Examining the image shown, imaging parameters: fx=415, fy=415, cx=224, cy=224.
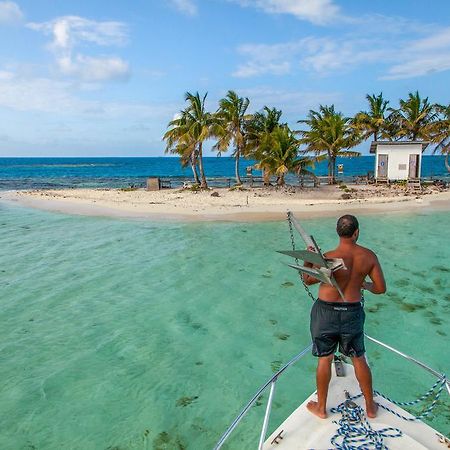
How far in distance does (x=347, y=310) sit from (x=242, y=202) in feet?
87.2

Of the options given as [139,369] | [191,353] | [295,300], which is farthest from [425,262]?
[139,369]

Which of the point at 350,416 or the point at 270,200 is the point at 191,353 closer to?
the point at 350,416

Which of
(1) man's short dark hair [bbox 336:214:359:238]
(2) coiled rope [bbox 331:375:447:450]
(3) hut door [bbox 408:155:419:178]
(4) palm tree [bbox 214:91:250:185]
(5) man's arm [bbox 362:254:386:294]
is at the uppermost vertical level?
(4) palm tree [bbox 214:91:250:185]

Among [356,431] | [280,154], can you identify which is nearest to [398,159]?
[280,154]

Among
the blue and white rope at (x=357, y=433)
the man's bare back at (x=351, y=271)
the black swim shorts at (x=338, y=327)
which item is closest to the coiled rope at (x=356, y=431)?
the blue and white rope at (x=357, y=433)

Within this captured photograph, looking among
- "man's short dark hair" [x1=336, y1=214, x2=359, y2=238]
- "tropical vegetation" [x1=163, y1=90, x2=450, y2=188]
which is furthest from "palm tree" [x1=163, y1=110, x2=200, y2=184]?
"man's short dark hair" [x1=336, y1=214, x2=359, y2=238]

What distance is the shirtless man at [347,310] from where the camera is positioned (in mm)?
4355

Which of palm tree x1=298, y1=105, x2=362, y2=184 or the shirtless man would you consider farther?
palm tree x1=298, y1=105, x2=362, y2=184

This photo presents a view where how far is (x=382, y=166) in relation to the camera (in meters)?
39.4

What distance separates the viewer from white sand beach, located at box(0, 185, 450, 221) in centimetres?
2684

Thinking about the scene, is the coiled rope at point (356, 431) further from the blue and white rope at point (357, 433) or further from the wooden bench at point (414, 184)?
the wooden bench at point (414, 184)

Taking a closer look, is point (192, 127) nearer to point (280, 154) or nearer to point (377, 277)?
point (280, 154)

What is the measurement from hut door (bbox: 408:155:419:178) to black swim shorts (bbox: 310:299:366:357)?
124 feet

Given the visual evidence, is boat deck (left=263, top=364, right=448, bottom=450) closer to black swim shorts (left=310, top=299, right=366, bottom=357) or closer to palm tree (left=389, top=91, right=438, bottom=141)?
black swim shorts (left=310, top=299, right=366, bottom=357)
